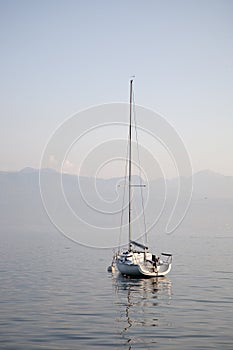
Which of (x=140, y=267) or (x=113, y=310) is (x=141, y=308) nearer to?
(x=113, y=310)

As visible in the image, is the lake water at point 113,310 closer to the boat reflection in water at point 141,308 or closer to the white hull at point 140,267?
the boat reflection in water at point 141,308

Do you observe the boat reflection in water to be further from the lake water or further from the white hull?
the white hull

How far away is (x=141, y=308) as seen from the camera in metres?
41.8

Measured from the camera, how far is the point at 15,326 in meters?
33.2

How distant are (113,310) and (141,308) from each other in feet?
A: 8.49

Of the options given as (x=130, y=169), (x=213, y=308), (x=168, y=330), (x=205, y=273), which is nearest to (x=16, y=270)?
(x=130, y=169)

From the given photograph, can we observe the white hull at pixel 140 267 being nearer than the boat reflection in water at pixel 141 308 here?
No

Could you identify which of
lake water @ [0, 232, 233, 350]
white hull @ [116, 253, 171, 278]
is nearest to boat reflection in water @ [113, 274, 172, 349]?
lake water @ [0, 232, 233, 350]

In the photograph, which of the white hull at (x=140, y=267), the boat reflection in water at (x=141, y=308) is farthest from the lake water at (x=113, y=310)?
the white hull at (x=140, y=267)

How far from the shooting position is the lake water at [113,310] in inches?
1177

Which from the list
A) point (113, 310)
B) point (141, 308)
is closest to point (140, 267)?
point (141, 308)

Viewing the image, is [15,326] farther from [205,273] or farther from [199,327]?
[205,273]

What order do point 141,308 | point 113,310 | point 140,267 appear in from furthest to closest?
point 140,267 < point 141,308 < point 113,310

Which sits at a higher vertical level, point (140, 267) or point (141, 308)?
point (140, 267)
